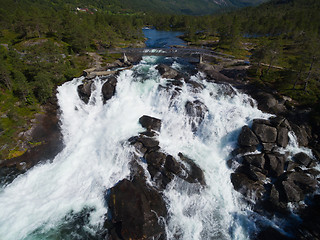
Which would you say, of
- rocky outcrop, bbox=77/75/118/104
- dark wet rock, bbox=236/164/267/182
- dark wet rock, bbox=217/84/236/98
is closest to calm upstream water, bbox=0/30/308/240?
dark wet rock, bbox=217/84/236/98

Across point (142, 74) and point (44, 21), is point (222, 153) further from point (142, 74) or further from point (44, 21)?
point (44, 21)

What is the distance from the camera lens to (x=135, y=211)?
2095 centimetres

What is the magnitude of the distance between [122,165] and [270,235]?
22205mm

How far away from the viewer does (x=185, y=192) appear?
24.5 metres

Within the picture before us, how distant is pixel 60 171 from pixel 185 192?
68.6ft

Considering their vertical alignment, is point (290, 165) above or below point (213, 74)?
below

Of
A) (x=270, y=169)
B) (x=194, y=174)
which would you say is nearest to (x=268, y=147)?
(x=270, y=169)

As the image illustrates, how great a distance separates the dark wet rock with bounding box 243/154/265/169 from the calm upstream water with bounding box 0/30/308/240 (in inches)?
134

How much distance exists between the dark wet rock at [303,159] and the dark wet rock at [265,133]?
4.29 meters

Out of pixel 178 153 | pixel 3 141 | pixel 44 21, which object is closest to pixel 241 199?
pixel 178 153

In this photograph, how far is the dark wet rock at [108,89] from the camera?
137 feet

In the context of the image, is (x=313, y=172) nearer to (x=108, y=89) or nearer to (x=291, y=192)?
(x=291, y=192)

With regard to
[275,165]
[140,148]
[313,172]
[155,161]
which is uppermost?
[275,165]

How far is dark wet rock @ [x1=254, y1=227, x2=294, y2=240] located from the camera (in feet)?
65.8
